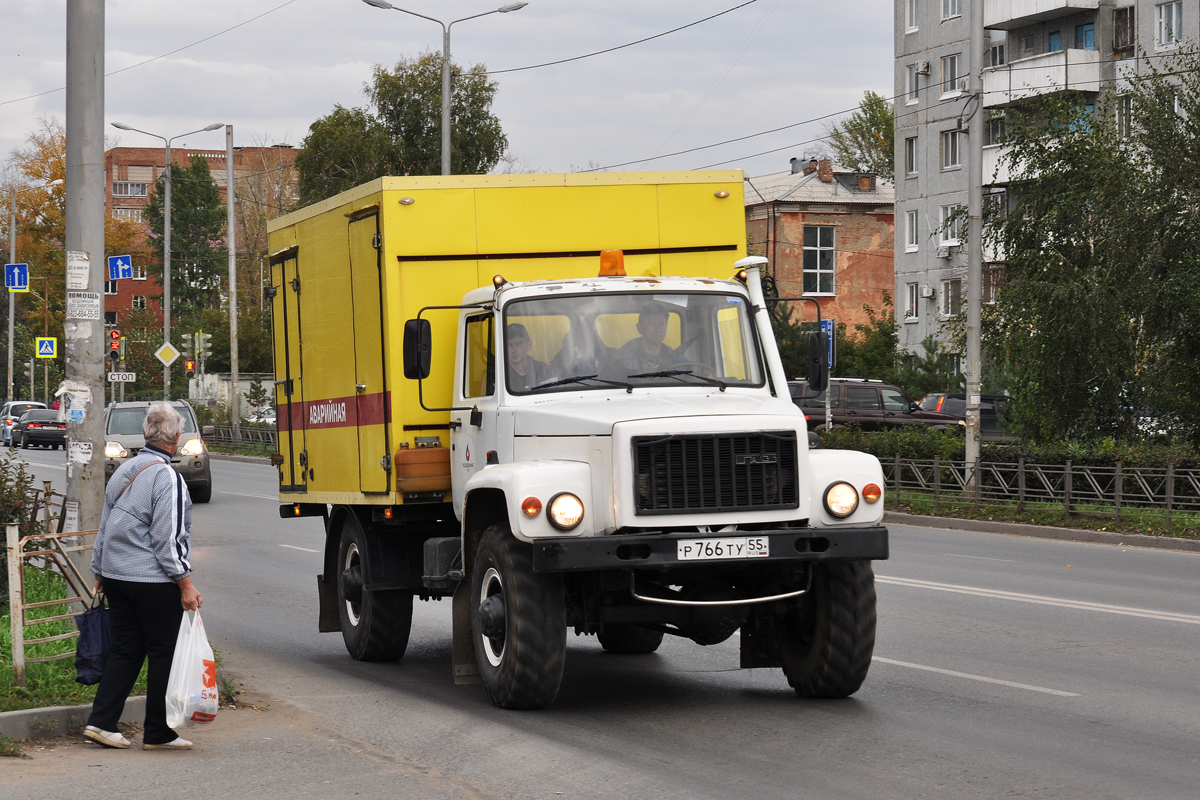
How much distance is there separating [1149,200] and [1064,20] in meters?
32.4

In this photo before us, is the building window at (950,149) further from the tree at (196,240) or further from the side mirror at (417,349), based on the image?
the tree at (196,240)

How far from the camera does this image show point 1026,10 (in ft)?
174

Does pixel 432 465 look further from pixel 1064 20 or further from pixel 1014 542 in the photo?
pixel 1064 20

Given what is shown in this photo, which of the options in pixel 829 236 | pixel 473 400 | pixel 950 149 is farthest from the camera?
pixel 829 236

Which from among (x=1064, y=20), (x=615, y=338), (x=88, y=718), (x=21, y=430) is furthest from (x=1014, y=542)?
(x=21, y=430)

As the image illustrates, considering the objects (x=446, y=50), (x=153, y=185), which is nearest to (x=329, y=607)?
(x=446, y=50)

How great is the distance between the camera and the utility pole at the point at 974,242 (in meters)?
24.0

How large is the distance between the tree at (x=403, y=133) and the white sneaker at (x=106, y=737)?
50265 millimetres

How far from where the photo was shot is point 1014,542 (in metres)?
20.5

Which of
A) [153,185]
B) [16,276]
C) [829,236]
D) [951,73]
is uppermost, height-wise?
[153,185]

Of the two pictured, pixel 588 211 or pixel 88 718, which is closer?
pixel 88 718

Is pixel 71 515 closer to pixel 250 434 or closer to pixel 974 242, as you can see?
pixel 974 242

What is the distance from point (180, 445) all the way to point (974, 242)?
1401cm

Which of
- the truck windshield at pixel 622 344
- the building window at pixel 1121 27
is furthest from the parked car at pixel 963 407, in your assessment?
the truck windshield at pixel 622 344
